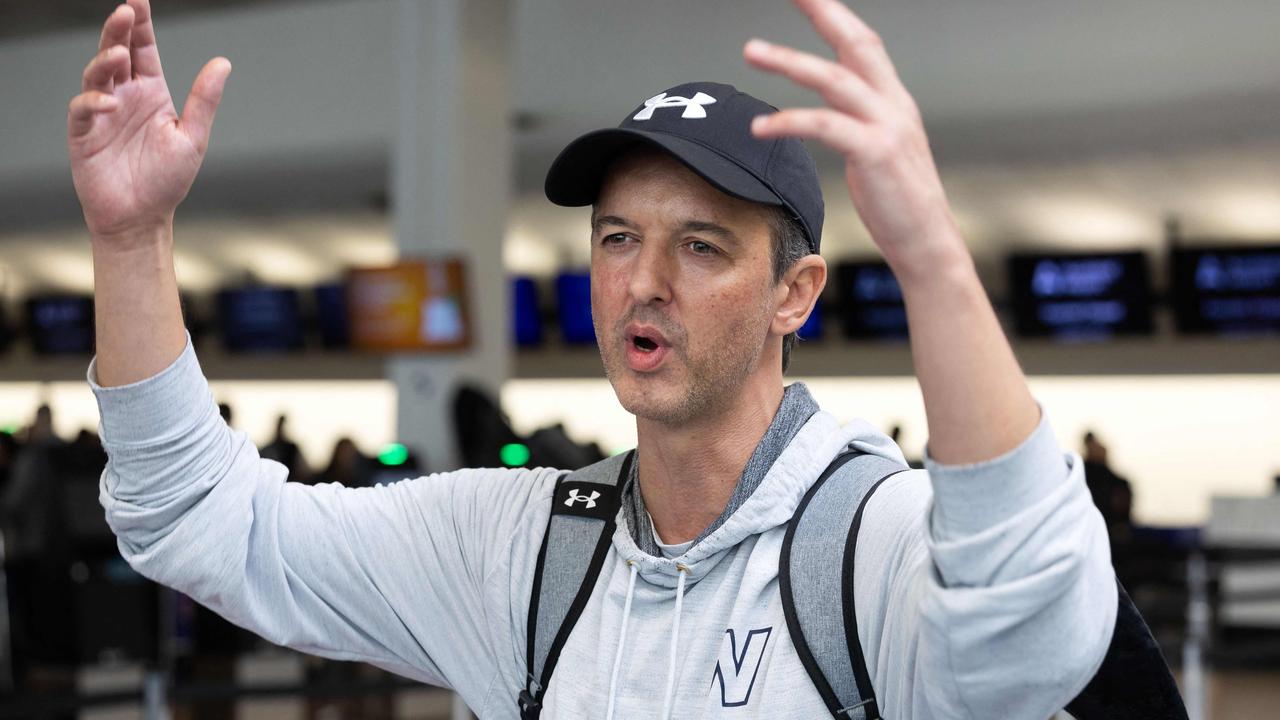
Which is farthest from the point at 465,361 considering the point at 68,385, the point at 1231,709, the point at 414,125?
the point at 68,385

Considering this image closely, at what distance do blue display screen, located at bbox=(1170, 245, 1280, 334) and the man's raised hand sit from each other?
12313mm

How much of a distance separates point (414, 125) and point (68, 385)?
46.2ft

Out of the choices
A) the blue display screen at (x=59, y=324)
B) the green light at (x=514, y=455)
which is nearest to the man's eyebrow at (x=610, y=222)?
the green light at (x=514, y=455)

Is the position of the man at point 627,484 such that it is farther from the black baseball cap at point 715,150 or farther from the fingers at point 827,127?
the fingers at point 827,127

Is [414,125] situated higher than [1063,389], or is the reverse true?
[414,125]

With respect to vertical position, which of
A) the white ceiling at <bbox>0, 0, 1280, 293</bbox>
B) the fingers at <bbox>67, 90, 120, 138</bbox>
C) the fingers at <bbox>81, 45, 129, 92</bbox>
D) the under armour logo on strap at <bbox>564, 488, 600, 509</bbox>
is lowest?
the under armour logo on strap at <bbox>564, 488, 600, 509</bbox>

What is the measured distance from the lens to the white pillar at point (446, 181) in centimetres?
881

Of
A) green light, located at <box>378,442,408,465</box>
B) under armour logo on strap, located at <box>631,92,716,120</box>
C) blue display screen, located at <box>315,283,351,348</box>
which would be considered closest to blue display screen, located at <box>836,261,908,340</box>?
blue display screen, located at <box>315,283,351,348</box>

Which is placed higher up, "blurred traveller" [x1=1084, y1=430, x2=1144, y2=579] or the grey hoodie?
the grey hoodie

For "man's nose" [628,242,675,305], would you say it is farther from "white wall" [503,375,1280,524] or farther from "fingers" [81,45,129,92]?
"white wall" [503,375,1280,524]

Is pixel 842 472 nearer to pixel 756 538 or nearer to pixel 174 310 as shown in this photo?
pixel 756 538

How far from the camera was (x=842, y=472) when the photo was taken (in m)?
1.63

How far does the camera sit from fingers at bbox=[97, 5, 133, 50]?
1528 mm

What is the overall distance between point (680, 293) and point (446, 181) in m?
7.39
